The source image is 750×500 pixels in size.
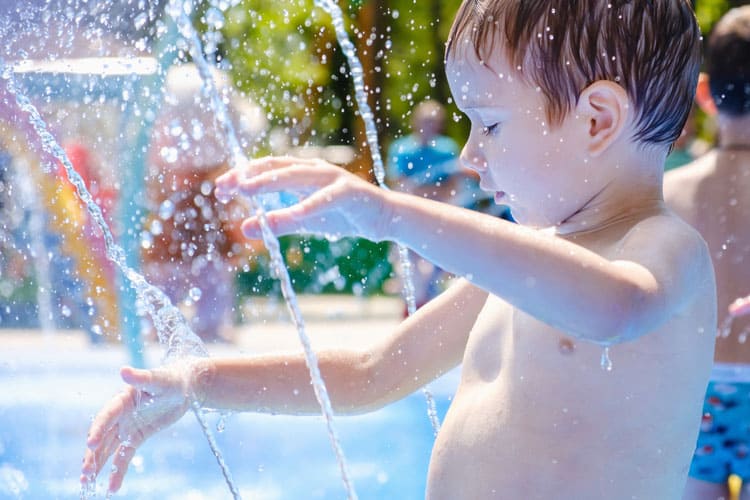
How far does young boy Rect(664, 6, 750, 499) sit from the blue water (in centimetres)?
108

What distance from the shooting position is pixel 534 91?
1.44 meters

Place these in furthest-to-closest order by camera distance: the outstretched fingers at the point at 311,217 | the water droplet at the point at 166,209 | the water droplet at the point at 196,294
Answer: the water droplet at the point at 196,294 → the water droplet at the point at 166,209 → the outstretched fingers at the point at 311,217

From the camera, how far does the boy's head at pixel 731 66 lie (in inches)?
110

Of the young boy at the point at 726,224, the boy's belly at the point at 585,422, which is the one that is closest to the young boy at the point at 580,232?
the boy's belly at the point at 585,422

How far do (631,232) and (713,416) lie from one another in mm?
1353

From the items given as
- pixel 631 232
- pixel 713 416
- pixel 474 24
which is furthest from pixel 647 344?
pixel 713 416

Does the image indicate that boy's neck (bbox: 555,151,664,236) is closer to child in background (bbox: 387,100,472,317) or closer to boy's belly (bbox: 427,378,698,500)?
boy's belly (bbox: 427,378,698,500)

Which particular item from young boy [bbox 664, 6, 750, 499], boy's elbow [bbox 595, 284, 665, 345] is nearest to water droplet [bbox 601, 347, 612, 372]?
boy's elbow [bbox 595, 284, 665, 345]

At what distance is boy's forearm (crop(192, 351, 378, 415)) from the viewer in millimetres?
1701

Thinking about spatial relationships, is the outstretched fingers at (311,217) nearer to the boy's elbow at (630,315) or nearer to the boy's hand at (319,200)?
the boy's hand at (319,200)

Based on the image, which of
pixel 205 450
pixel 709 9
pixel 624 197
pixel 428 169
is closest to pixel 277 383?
pixel 624 197

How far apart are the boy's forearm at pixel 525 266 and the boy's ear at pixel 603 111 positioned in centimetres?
30

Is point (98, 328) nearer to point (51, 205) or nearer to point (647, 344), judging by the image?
point (51, 205)

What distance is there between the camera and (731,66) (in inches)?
112
